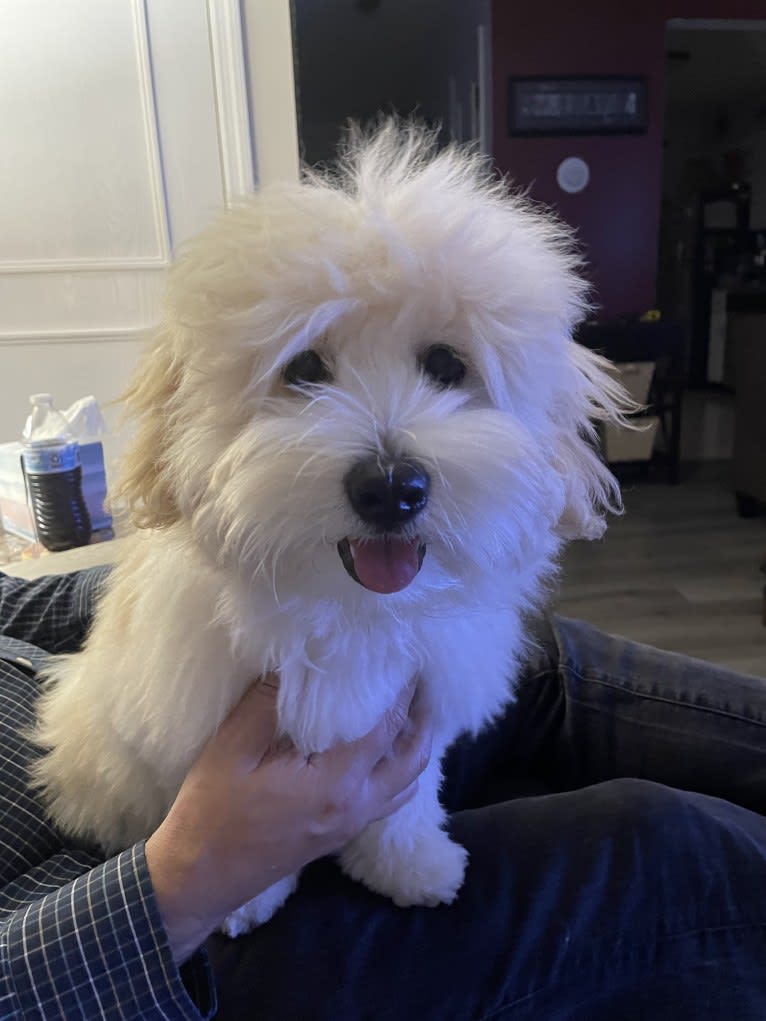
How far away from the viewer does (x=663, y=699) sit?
1.10 metres

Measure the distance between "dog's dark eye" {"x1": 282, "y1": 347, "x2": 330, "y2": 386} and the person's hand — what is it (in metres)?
0.29

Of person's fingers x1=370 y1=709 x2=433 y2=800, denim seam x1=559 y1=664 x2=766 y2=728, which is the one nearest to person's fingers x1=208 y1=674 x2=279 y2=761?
person's fingers x1=370 y1=709 x2=433 y2=800

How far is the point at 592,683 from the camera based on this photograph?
3.72ft

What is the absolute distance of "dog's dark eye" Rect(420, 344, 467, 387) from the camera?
71cm

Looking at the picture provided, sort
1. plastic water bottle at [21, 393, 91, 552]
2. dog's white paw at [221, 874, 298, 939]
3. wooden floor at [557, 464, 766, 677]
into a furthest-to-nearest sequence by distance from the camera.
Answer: wooden floor at [557, 464, 766, 677] < plastic water bottle at [21, 393, 91, 552] < dog's white paw at [221, 874, 298, 939]

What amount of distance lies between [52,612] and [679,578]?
2727 mm

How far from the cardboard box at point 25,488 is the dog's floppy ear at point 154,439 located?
1097 millimetres

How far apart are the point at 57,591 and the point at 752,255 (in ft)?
21.5

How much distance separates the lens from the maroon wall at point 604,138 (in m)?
4.33

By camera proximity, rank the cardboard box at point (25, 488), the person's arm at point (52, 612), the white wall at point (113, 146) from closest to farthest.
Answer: the person's arm at point (52, 612) → the cardboard box at point (25, 488) → the white wall at point (113, 146)

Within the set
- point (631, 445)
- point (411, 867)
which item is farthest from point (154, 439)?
point (631, 445)

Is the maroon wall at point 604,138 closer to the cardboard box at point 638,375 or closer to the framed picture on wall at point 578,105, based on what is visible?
the framed picture on wall at point 578,105

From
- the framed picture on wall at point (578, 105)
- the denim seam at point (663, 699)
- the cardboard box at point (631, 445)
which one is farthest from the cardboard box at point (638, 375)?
the denim seam at point (663, 699)

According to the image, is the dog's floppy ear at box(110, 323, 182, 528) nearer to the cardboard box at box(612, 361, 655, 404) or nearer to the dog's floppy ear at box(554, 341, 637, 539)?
the dog's floppy ear at box(554, 341, 637, 539)
